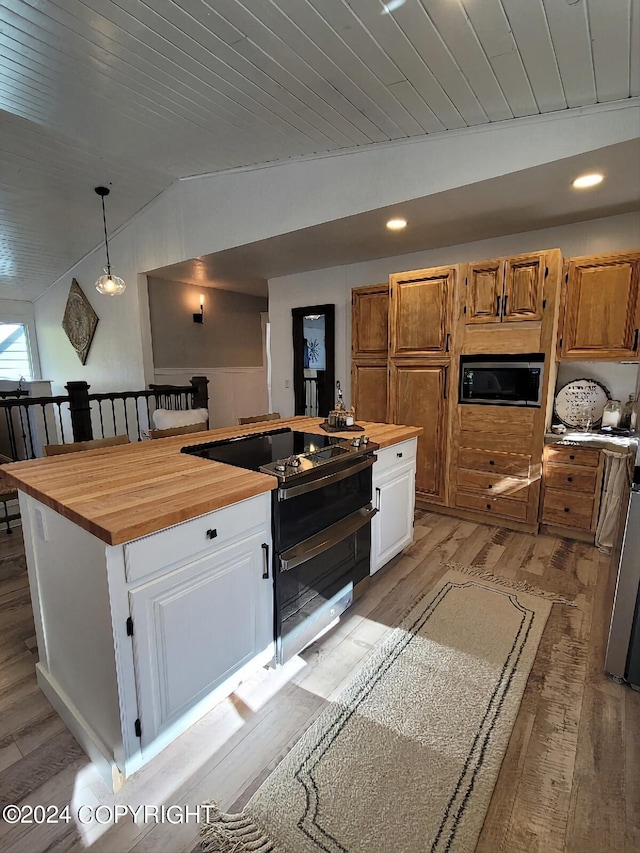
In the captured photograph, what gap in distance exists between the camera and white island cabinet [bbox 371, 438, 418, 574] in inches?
92.7

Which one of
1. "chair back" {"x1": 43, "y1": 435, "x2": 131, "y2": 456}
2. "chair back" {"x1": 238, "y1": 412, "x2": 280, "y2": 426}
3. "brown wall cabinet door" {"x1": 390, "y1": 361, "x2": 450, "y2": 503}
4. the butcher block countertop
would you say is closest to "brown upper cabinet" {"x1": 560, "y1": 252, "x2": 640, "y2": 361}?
"brown wall cabinet door" {"x1": 390, "y1": 361, "x2": 450, "y2": 503}

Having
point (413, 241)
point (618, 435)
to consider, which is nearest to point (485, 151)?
point (413, 241)

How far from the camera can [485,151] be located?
7.61 feet

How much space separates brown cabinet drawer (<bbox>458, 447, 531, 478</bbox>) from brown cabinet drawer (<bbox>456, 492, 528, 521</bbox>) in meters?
0.24

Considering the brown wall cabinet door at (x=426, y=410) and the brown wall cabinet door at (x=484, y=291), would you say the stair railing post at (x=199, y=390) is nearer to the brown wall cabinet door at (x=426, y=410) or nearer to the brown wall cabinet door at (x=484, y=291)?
the brown wall cabinet door at (x=426, y=410)

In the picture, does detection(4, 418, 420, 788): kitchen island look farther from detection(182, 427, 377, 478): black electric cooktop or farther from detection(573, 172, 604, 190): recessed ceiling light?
detection(573, 172, 604, 190): recessed ceiling light

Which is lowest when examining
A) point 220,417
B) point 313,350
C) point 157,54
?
point 220,417

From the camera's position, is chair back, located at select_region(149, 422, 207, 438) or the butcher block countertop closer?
the butcher block countertop

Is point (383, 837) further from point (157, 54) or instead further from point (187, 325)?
point (187, 325)

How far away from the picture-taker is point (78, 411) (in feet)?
12.2

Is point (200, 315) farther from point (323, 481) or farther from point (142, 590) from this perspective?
point (142, 590)

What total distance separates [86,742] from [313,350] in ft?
13.0

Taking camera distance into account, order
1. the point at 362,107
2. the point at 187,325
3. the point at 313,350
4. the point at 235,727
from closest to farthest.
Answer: the point at 235,727, the point at 362,107, the point at 313,350, the point at 187,325

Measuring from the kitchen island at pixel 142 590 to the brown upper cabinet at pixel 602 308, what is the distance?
2613 millimetres
